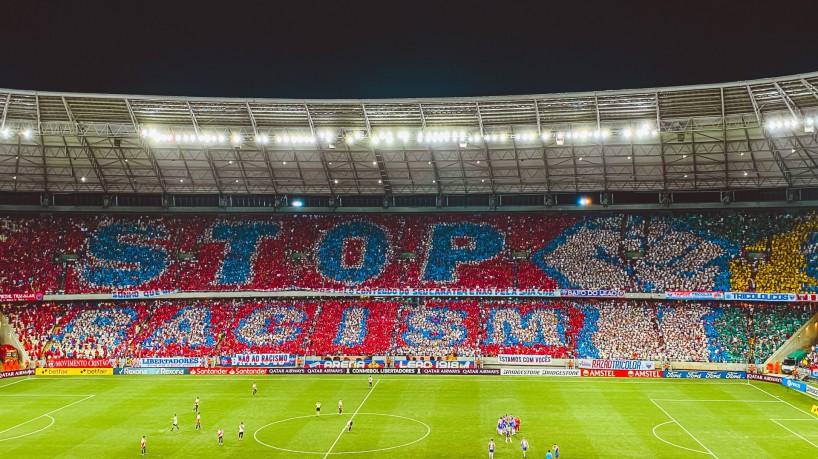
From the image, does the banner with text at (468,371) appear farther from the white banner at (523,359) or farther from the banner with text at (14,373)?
the banner with text at (14,373)

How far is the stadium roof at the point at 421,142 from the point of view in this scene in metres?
52.8

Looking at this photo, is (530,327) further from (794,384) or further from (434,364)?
(794,384)

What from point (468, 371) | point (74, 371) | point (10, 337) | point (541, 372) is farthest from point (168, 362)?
point (541, 372)

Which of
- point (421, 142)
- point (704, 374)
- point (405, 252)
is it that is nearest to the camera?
point (704, 374)

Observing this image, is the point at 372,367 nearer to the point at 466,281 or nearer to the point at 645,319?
the point at 466,281

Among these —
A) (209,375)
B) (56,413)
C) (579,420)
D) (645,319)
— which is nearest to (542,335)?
(645,319)

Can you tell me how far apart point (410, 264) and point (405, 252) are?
1.80 m

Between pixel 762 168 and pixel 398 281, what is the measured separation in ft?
105

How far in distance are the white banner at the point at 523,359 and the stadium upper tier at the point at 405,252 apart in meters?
8.59

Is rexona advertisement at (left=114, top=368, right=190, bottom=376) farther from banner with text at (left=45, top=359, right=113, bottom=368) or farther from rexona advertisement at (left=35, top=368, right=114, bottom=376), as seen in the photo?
banner with text at (left=45, top=359, right=113, bottom=368)

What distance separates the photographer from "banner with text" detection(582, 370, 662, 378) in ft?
180

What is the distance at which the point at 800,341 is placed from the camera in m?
55.4

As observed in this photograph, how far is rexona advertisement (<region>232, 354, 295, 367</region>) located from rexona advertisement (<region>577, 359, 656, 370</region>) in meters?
22.9

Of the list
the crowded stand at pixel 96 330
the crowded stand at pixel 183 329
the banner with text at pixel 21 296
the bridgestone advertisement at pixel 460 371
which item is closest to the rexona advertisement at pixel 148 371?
the crowded stand at pixel 183 329
